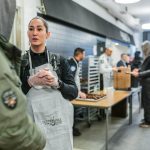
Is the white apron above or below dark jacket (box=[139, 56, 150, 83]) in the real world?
below


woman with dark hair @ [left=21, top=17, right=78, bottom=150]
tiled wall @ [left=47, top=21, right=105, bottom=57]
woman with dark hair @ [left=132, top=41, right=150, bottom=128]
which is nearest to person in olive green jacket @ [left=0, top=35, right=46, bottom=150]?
woman with dark hair @ [left=21, top=17, right=78, bottom=150]

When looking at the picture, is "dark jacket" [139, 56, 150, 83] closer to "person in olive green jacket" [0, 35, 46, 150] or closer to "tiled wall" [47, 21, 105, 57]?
"tiled wall" [47, 21, 105, 57]

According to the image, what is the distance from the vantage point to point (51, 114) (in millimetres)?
1608

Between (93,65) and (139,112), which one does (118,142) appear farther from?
(139,112)

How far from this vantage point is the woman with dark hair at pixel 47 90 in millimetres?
1575

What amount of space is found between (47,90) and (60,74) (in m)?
0.24

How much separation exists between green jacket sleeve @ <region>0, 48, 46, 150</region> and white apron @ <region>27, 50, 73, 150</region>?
2.61ft

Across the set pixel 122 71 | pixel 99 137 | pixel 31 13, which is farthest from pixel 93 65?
pixel 31 13

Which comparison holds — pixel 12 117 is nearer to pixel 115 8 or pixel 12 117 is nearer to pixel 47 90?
pixel 47 90

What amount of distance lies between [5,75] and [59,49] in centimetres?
419

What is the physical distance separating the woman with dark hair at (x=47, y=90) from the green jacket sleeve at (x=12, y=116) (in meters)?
0.78

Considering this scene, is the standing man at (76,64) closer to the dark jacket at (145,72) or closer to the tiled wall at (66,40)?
the tiled wall at (66,40)

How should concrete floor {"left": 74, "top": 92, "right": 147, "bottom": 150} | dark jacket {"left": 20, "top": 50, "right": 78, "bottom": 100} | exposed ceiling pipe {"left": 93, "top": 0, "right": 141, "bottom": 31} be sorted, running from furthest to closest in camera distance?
exposed ceiling pipe {"left": 93, "top": 0, "right": 141, "bottom": 31}
concrete floor {"left": 74, "top": 92, "right": 147, "bottom": 150}
dark jacket {"left": 20, "top": 50, "right": 78, "bottom": 100}

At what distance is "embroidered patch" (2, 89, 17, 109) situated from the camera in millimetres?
693
